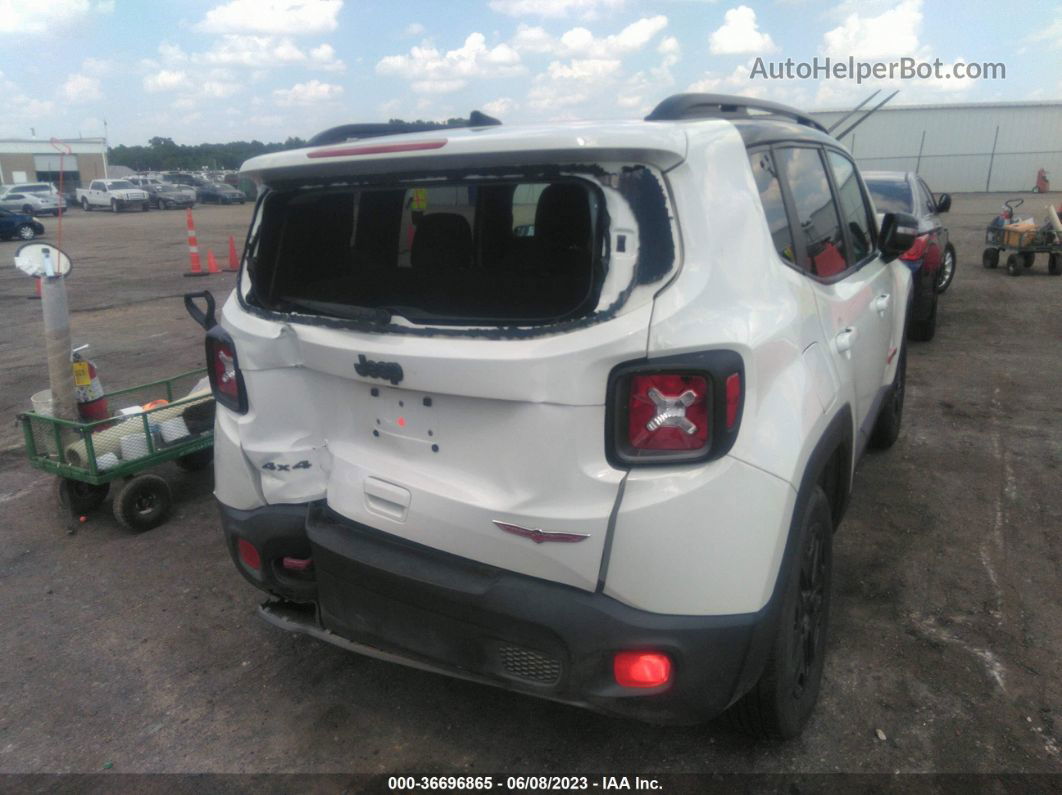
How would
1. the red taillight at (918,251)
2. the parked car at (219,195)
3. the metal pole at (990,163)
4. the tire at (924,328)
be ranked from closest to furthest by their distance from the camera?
1. the red taillight at (918,251)
2. the tire at (924,328)
3. the metal pole at (990,163)
4. the parked car at (219,195)

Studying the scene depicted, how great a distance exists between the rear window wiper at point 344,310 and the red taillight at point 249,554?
2.68 ft

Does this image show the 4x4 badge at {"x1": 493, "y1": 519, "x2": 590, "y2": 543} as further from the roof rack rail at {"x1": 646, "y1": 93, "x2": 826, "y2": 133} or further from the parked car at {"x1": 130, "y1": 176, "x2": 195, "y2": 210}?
the parked car at {"x1": 130, "y1": 176, "x2": 195, "y2": 210}

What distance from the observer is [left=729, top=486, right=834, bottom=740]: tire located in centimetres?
225

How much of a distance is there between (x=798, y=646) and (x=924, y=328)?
667cm

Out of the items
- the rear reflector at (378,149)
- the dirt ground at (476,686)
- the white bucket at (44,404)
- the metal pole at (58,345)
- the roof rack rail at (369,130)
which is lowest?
the dirt ground at (476,686)

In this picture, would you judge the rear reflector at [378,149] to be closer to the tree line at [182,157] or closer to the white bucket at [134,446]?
the white bucket at [134,446]

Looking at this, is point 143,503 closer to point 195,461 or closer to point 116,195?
point 195,461

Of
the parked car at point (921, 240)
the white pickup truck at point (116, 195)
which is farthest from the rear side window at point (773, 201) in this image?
the white pickup truck at point (116, 195)

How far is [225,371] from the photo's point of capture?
106 inches

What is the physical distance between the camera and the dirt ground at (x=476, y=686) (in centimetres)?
254

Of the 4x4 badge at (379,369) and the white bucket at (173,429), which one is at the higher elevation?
the 4x4 badge at (379,369)

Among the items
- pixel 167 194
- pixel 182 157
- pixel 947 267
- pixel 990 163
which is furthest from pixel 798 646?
pixel 182 157

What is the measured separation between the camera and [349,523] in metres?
2.41

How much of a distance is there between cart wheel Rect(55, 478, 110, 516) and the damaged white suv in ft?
7.33
